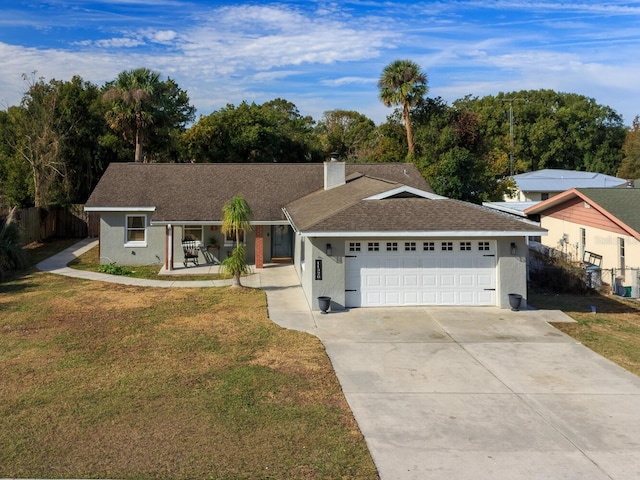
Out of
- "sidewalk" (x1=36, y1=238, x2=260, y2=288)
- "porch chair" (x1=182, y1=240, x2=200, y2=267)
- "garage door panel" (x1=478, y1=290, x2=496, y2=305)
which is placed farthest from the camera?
"porch chair" (x1=182, y1=240, x2=200, y2=267)

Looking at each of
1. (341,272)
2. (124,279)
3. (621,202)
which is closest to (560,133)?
(621,202)

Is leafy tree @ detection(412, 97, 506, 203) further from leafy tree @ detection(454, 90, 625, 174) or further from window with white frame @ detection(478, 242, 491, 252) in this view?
leafy tree @ detection(454, 90, 625, 174)

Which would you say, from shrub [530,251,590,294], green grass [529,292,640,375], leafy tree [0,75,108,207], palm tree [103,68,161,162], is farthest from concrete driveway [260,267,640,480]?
leafy tree [0,75,108,207]

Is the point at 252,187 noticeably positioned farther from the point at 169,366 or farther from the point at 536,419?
the point at 536,419

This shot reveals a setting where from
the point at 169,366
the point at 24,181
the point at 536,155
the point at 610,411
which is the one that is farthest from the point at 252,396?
the point at 536,155

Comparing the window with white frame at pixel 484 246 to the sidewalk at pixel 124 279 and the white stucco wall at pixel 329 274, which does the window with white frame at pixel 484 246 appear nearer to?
the white stucco wall at pixel 329 274

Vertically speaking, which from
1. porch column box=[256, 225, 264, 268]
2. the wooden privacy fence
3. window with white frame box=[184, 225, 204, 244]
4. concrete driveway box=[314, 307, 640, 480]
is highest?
the wooden privacy fence
